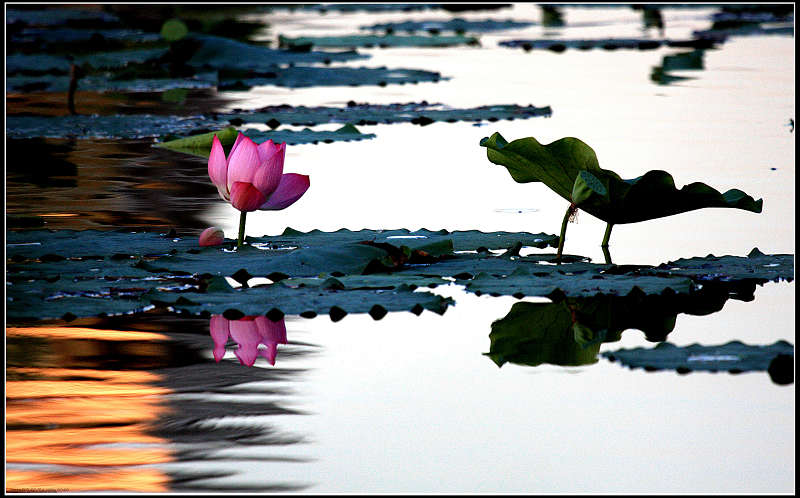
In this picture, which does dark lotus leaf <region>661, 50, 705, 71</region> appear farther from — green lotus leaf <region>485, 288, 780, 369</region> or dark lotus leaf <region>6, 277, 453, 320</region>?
dark lotus leaf <region>6, 277, 453, 320</region>

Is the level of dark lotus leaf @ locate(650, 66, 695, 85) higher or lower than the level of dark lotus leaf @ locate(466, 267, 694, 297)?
higher

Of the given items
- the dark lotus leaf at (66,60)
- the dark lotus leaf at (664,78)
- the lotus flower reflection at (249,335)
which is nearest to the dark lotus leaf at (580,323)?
the lotus flower reflection at (249,335)

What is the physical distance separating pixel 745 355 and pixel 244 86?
5.61 m

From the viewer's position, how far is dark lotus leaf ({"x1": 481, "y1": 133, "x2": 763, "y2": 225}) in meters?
2.77

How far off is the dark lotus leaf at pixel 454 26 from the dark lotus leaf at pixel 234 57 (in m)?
3.28

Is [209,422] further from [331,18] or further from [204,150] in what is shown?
[331,18]

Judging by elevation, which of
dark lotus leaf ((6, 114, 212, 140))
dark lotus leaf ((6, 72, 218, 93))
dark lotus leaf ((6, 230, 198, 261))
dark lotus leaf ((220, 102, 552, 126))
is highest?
dark lotus leaf ((6, 72, 218, 93))

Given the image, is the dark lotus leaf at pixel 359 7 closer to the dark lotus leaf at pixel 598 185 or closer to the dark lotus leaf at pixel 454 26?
the dark lotus leaf at pixel 454 26

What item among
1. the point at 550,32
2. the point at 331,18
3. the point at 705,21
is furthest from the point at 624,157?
the point at 331,18

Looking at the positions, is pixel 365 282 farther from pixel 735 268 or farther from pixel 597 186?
pixel 735 268

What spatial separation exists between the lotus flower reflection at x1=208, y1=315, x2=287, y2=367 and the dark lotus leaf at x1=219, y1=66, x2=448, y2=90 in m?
4.86

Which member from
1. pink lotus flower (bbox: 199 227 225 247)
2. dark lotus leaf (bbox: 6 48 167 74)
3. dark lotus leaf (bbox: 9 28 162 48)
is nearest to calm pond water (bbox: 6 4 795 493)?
pink lotus flower (bbox: 199 227 225 247)

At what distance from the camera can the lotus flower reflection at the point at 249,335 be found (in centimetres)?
246

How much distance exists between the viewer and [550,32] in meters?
11.8
